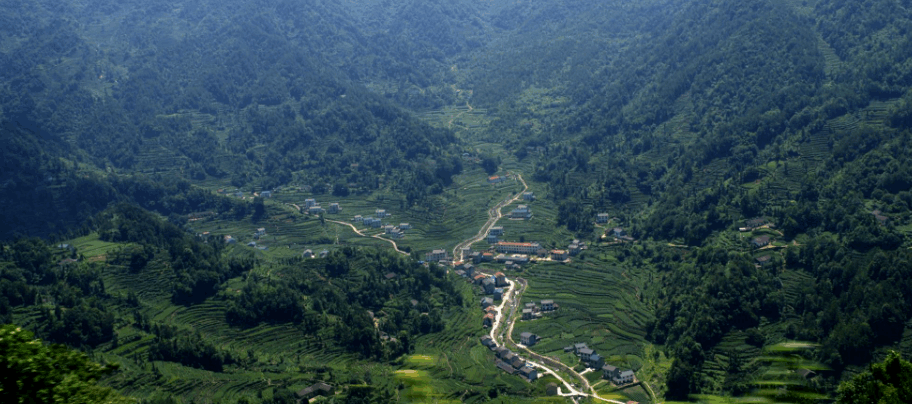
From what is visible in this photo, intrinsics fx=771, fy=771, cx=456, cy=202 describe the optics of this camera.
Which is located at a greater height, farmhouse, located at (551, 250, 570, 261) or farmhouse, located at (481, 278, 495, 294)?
farmhouse, located at (551, 250, 570, 261)

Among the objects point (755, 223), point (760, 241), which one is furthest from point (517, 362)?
point (755, 223)

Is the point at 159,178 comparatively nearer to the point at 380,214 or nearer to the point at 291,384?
the point at 380,214

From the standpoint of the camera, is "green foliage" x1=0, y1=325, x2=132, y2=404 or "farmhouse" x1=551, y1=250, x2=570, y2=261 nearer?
"green foliage" x1=0, y1=325, x2=132, y2=404

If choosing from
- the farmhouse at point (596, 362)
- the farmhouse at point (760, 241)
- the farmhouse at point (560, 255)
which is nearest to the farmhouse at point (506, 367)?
the farmhouse at point (596, 362)

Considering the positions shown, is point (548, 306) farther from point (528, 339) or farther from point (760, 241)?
point (760, 241)

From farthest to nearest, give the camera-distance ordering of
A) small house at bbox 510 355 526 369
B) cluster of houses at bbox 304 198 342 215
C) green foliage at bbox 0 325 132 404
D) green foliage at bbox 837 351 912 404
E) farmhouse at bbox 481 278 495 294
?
1. cluster of houses at bbox 304 198 342 215
2. farmhouse at bbox 481 278 495 294
3. small house at bbox 510 355 526 369
4. green foliage at bbox 837 351 912 404
5. green foliage at bbox 0 325 132 404

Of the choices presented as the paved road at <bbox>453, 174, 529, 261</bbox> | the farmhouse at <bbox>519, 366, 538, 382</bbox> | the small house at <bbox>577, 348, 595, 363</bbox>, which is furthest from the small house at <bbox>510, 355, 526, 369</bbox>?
the paved road at <bbox>453, 174, 529, 261</bbox>

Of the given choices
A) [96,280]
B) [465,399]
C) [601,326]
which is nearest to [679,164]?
[601,326]

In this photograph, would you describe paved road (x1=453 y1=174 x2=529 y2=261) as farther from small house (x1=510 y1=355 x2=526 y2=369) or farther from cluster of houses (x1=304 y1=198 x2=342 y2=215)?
small house (x1=510 y1=355 x2=526 y2=369)
